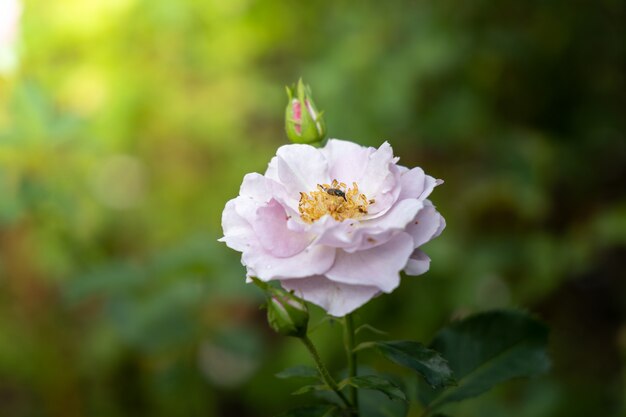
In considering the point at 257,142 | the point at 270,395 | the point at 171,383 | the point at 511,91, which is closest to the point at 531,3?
the point at 511,91

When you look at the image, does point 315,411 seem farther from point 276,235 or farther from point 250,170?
point 250,170

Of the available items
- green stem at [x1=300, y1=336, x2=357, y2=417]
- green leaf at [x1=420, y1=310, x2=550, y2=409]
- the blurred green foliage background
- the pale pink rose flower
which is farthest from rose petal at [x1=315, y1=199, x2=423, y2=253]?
the blurred green foliage background

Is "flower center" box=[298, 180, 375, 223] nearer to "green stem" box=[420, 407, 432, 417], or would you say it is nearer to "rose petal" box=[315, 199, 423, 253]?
"rose petal" box=[315, 199, 423, 253]

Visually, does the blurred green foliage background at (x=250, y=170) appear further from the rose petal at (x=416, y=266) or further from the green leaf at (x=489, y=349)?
the rose petal at (x=416, y=266)

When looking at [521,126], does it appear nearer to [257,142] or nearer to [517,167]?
[517,167]

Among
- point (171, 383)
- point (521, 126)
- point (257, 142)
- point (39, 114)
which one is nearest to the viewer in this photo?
point (171, 383)

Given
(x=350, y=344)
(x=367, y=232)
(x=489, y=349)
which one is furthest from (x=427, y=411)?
(x=367, y=232)

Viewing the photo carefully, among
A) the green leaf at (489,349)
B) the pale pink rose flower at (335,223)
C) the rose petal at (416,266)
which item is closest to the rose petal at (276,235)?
the pale pink rose flower at (335,223)
